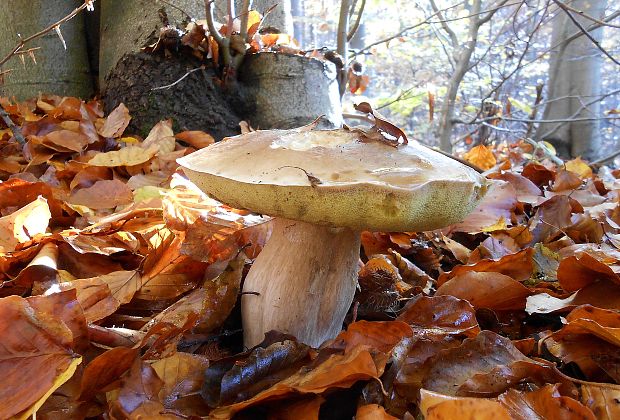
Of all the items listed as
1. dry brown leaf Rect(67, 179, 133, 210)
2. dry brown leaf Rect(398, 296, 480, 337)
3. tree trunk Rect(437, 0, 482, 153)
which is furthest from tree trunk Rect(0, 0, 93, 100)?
tree trunk Rect(437, 0, 482, 153)

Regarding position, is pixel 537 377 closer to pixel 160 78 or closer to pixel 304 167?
pixel 304 167

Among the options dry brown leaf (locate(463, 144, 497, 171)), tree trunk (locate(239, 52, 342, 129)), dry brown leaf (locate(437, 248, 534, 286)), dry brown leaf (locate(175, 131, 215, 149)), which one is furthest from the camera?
dry brown leaf (locate(463, 144, 497, 171))

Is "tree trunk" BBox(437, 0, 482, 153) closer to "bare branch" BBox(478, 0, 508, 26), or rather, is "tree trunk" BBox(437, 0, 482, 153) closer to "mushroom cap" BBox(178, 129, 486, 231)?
"bare branch" BBox(478, 0, 508, 26)

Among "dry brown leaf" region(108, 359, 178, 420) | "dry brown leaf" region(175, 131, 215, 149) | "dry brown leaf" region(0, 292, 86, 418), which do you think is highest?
"dry brown leaf" region(175, 131, 215, 149)

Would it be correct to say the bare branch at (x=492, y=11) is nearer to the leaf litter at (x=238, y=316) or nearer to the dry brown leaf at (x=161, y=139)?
the leaf litter at (x=238, y=316)

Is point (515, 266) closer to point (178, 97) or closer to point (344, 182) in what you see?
point (344, 182)

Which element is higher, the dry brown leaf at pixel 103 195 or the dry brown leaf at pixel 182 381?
the dry brown leaf at pixel 103 195

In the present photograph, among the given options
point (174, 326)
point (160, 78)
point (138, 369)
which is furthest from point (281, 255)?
point (160, 78)

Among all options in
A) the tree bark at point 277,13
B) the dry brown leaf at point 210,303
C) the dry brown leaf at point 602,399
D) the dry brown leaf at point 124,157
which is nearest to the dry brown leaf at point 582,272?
the dry brown leaf at point 602,399
